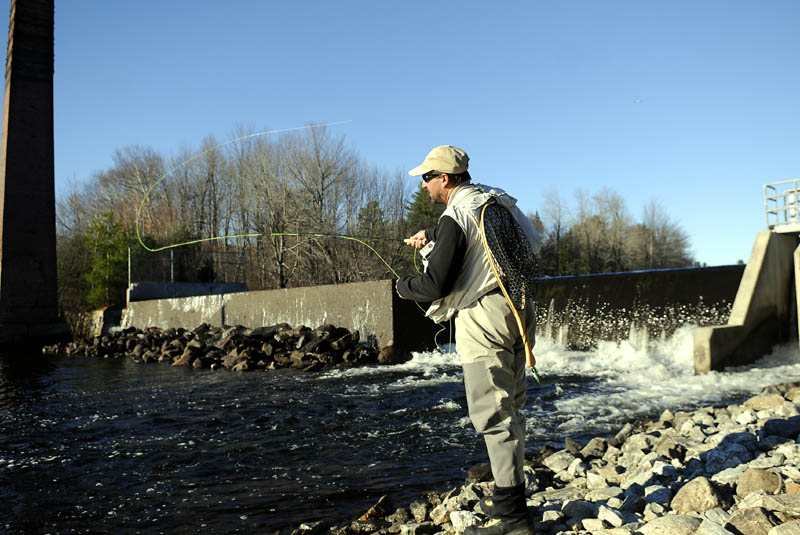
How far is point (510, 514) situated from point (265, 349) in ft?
37.2

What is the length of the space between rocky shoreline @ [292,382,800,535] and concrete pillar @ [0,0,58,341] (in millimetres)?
24973

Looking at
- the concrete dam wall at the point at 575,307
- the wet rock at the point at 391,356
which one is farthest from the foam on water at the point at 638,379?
the wet rock at the point at 391,356

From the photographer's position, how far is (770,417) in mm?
5535

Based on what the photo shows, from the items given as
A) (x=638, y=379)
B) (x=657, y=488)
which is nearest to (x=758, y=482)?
(x=657, y=488)

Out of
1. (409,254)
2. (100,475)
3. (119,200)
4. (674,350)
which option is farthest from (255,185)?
(100,475)

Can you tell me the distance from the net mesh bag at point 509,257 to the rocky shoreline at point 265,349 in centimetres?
961

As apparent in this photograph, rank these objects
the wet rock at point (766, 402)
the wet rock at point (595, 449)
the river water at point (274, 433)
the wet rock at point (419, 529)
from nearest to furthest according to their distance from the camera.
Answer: the wet rock at point (419, 529), the river water at point (274, 433), the wet rock at point (595, 449), the wet rock at point (766, 402)

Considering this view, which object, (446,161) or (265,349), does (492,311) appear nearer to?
(446,161)

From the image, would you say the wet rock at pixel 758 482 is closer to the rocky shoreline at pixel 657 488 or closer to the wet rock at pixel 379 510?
the rocky shoreline at pixel 657 488

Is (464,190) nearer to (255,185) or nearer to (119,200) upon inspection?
(255,185)

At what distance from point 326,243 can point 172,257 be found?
9024mm

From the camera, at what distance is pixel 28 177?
24484 millimetres

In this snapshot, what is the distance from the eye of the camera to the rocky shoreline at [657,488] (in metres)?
3.12

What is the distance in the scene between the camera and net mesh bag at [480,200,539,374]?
3152 mm
